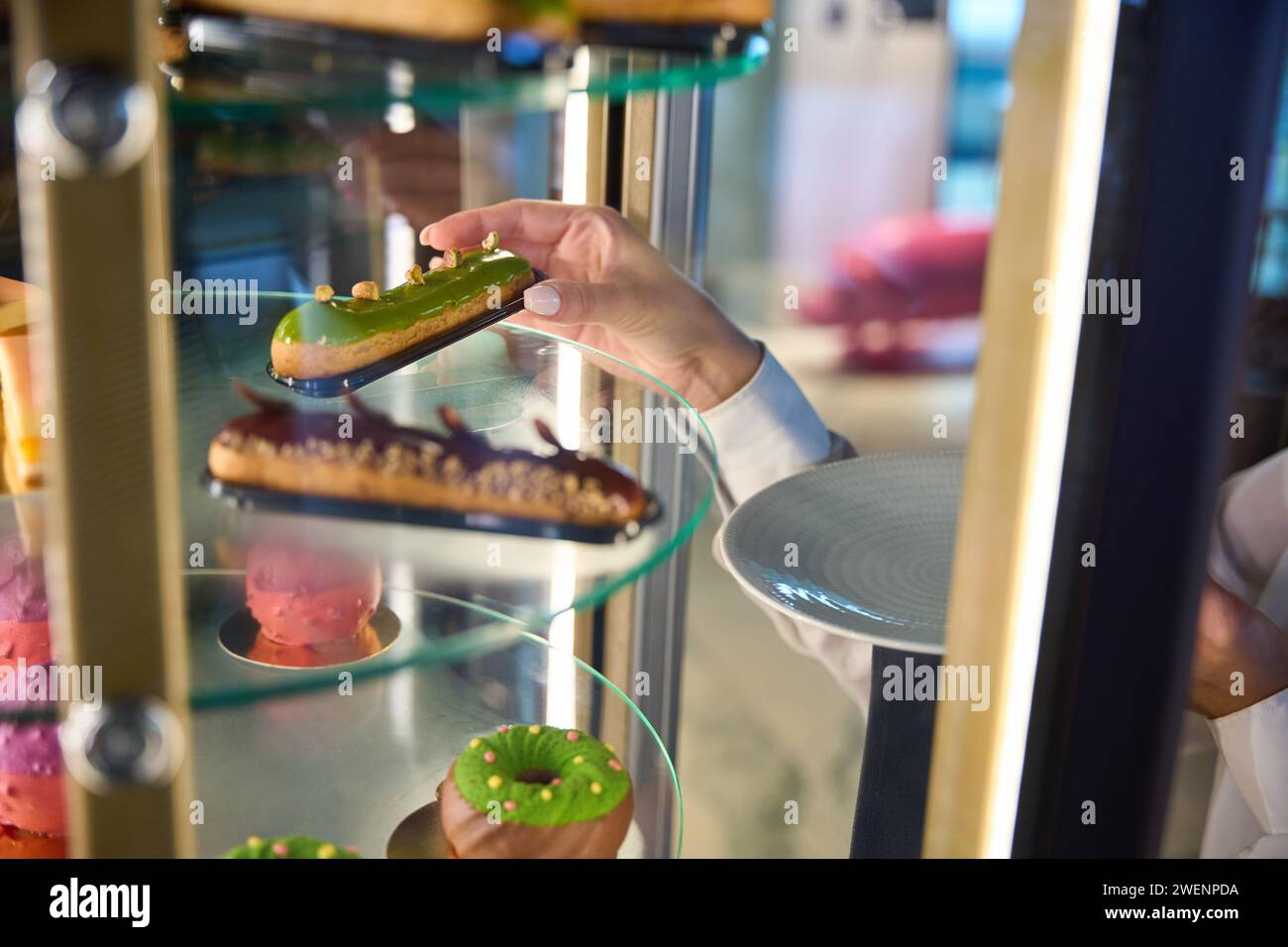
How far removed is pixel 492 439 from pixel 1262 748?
584 mm

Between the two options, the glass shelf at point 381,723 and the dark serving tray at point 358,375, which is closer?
the glass shelf at point 381,723

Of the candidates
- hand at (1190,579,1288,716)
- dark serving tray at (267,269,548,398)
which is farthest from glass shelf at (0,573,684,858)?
hand at (1190,579,1288,716)

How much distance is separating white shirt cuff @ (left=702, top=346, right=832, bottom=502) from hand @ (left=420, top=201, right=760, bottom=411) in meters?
0.02

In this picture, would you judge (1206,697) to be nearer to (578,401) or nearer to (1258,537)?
(1258,537)

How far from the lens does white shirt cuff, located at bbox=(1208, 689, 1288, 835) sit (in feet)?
2.53

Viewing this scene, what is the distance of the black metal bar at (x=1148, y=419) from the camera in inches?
16.6

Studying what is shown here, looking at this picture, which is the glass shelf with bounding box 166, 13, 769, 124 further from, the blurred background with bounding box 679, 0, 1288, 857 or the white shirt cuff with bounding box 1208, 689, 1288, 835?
the blurred background with bounding box 679, 0, 1288, 857

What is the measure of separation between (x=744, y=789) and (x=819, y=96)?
157 inches

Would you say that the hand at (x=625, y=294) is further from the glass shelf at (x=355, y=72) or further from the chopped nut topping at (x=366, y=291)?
the glass shelf at (x=355, y=72)

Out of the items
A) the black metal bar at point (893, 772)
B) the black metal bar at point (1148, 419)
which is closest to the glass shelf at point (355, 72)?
the black metal bar at point (1148, 419)

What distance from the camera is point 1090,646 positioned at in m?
0.49

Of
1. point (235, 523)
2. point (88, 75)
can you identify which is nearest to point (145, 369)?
point (88, 75)

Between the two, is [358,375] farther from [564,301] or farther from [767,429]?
[767,429]

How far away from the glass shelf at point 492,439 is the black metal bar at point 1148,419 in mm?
208
